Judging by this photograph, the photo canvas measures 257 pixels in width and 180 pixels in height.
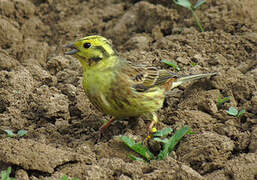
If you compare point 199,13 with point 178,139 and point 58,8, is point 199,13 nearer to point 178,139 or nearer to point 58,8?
point 58,8

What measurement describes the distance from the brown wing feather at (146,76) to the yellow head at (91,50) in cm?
39

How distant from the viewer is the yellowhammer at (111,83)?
5.60 m

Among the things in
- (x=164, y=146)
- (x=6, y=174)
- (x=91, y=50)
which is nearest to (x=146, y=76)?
(x=91, y=50)

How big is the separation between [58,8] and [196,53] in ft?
9.61

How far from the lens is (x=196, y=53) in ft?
23.7

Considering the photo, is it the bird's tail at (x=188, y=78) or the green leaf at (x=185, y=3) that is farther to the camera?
the green leaf at (x=185, y=3)

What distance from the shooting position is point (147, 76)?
6.14m

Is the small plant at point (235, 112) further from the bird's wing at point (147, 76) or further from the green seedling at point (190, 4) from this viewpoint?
the green seedling at point (190, 4)

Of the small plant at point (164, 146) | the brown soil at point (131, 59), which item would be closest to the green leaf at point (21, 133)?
the brown soil at point (131, 59)

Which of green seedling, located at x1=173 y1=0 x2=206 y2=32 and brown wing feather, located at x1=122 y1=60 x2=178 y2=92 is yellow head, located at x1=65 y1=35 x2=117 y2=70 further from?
green seedling, located at x1=173 y1=0 x2=206 y2=32

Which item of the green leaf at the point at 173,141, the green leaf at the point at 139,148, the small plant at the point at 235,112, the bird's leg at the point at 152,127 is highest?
the small plant at the point at 235,112

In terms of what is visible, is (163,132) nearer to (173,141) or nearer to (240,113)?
(173,141)

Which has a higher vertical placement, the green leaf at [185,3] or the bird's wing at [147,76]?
the green leaf at [185,3]

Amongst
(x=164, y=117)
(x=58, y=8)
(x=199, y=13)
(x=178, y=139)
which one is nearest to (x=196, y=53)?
(x=199, y=13)
